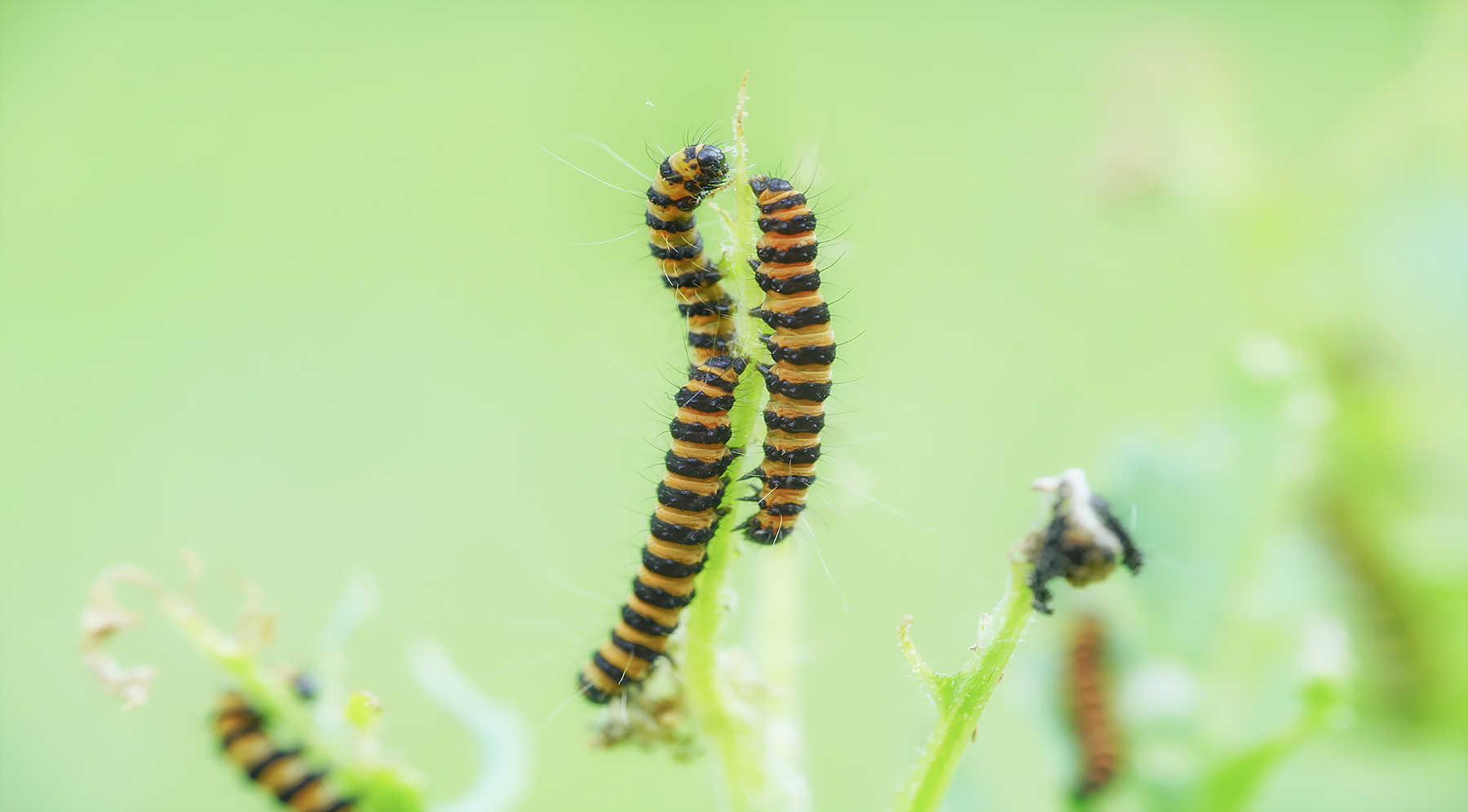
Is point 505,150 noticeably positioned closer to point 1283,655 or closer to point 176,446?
point 176,446

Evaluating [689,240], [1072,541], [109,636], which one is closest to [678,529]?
[689,240]

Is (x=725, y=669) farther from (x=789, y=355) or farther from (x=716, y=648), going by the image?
(x=789, y=355)

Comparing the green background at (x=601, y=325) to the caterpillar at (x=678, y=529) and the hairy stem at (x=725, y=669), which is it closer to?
the caterpillar at (x=678, y=529)

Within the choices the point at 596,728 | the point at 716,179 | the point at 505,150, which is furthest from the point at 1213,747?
the point at 505,150

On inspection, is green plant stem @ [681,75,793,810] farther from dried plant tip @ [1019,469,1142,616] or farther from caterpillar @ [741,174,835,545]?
dried plant tip @ [1019,469,1142,616]

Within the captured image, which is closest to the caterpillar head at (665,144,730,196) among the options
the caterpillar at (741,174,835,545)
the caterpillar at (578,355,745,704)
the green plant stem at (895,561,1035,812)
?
the caterpillar at (741,174,835,545)
